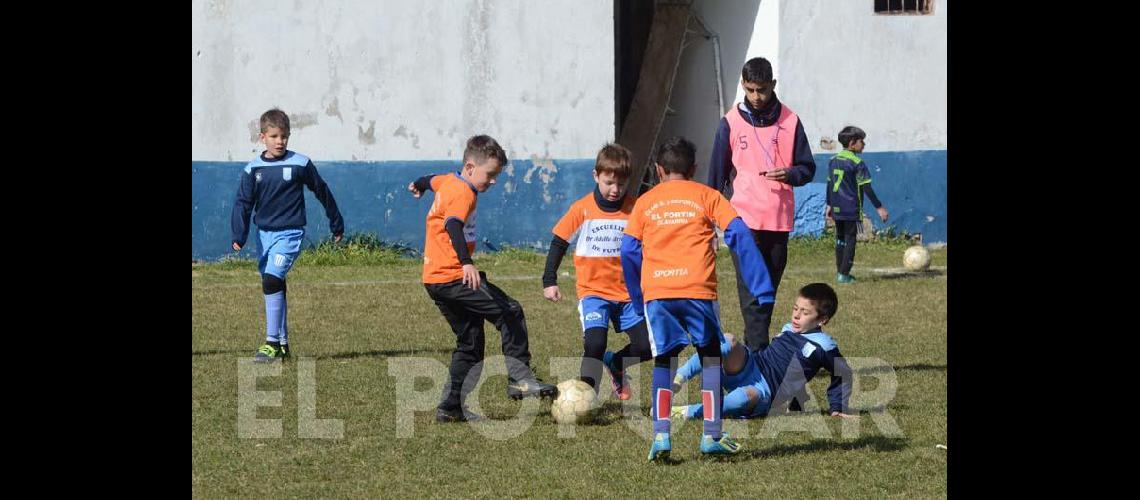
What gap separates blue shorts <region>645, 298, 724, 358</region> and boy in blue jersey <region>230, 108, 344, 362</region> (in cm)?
416

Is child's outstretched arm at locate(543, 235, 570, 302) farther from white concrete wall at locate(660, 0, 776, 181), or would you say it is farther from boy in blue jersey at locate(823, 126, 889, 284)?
white concrete wall at locate(660, 0, 776, 181)

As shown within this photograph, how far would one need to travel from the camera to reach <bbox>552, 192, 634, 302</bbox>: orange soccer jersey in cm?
876

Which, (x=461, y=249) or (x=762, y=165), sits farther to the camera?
(x=762, y=165)

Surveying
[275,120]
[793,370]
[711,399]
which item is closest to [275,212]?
[275,120]

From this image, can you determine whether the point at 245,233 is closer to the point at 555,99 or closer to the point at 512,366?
the point at 512,366

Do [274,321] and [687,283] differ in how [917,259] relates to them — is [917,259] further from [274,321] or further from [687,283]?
[687,283]

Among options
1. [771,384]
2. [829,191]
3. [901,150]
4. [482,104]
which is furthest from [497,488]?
[901,150]

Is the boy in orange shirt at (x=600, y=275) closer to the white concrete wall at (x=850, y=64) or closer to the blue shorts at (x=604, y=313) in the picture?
the blue shorts at (x=604, y=313)

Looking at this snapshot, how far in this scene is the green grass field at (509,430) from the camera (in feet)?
22.2

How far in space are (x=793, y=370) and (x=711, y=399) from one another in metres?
1.38

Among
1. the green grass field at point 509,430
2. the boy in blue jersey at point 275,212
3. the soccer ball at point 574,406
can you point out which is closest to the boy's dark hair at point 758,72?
the green grass field at point 509,430

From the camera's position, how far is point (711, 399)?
713 cm

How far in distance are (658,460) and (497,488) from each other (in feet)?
2.91

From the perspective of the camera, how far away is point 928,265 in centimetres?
1722
